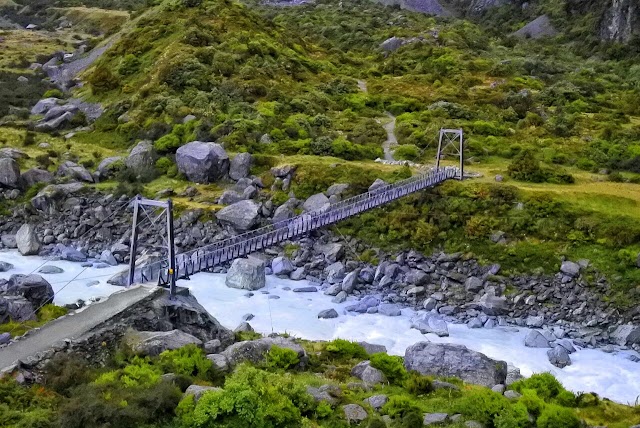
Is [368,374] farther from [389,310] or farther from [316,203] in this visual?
[316,203]

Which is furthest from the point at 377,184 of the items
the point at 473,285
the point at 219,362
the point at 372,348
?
the point at 219,362

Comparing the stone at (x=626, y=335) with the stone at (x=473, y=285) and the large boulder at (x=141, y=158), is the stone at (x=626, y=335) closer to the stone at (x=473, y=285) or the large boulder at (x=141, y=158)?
the stone at (x=473, y=285)

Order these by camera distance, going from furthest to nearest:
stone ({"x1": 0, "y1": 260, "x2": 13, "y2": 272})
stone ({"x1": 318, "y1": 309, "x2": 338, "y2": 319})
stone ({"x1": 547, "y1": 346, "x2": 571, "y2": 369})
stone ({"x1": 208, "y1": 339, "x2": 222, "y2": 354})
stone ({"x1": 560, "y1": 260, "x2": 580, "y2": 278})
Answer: stone ({"x1": 0, "y1": 260, "x2": 13, "y2": 272}) → stone ({"x1": 560, "y1": 260, "x2": 580, "y2": 278}) → stone ({"x1": 318, "y1": 309, "x2": 338, "y2": 319}) → stone ({"x1": 547, "y1": 346, "x2": 571, "y2": 369}) → stone ({"x1": 208, "y1": 339, "x2": 222, "y2": 354})

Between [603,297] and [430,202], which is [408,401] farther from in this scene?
[430,202]

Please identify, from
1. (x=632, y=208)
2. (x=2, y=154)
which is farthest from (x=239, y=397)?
(x=2, y=154)

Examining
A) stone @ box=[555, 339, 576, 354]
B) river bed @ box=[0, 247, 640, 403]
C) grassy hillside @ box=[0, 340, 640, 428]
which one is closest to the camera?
grassy hillside @ box=[0, 340, 640, 428]

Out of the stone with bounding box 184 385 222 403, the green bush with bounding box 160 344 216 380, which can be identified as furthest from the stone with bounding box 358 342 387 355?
the stone with bounding box 184 385 222 403

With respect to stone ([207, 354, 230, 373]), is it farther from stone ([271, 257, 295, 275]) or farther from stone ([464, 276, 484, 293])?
stone ([464, 276, 484, 293])
